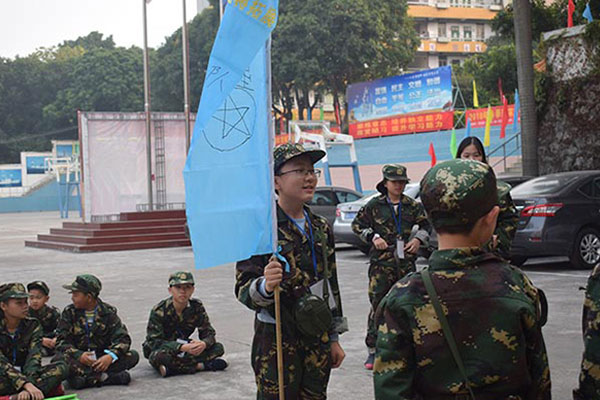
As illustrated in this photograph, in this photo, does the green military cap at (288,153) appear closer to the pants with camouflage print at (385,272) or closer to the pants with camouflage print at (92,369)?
the pants with camouflage print at (385,272)

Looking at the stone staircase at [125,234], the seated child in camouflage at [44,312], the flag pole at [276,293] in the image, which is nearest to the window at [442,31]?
the stone staircase at [125,234]

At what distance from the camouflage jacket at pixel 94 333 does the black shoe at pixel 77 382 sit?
9.3 inches

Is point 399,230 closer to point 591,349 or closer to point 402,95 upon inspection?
point 591,349

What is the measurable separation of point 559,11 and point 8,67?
56530 millimetres

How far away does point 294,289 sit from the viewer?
3664mm

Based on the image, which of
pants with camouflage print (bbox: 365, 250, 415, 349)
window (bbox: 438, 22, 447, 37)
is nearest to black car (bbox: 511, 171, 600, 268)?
pants with camouflage print (bbox: 365, 250, 415, 349)

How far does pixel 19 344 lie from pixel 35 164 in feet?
198

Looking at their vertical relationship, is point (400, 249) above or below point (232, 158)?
below

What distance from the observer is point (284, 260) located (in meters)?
3.61

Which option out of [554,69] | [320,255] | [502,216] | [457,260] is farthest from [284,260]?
[554,69]

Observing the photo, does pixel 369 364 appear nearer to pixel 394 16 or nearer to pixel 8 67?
pixel 394 16

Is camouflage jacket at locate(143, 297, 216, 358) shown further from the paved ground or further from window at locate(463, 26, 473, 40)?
window at locate(463, 26, 473, 40)

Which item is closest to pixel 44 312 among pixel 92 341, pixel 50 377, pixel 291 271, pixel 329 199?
pixel 92 341

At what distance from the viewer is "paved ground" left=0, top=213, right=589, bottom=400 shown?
248 inches
